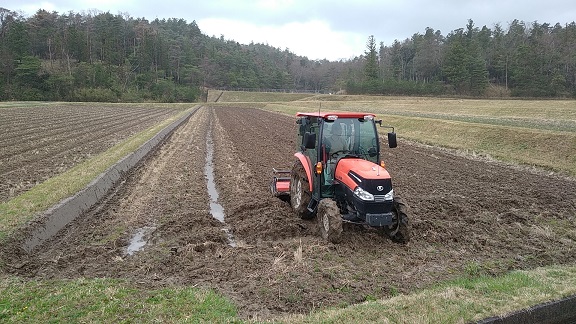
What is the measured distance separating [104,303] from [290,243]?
3.08 metres

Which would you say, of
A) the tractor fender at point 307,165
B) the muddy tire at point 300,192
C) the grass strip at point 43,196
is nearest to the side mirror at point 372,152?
the tractor fender at point 307,165

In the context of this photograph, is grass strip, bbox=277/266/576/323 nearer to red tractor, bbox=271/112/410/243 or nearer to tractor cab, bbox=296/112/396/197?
red tractor, bbox=271/112/410/243

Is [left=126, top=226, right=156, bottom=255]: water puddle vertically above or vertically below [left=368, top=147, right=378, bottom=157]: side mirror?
below

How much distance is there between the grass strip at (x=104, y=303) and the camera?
4284mm

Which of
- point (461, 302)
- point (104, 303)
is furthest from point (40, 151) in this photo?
point (461, 302)

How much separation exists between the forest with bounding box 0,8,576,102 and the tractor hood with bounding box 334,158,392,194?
7350cm

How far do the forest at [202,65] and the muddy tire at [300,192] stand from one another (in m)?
72.7

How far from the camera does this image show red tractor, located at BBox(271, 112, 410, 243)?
21.0 feet

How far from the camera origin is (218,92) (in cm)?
10538

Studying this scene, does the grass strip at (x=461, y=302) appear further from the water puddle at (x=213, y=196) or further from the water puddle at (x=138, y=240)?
the water puddle at (x=138, y=240)

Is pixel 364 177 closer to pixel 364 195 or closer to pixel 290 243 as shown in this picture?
pixel 364 195

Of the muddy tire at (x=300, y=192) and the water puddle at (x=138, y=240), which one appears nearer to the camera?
the water puddle at (x=138, y=240)

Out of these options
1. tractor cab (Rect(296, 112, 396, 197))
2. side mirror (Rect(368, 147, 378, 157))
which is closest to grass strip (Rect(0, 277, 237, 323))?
tractor cab (Rect(296, 112, 396, 197))

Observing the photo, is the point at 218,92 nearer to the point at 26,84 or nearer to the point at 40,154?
the point at 26,84
